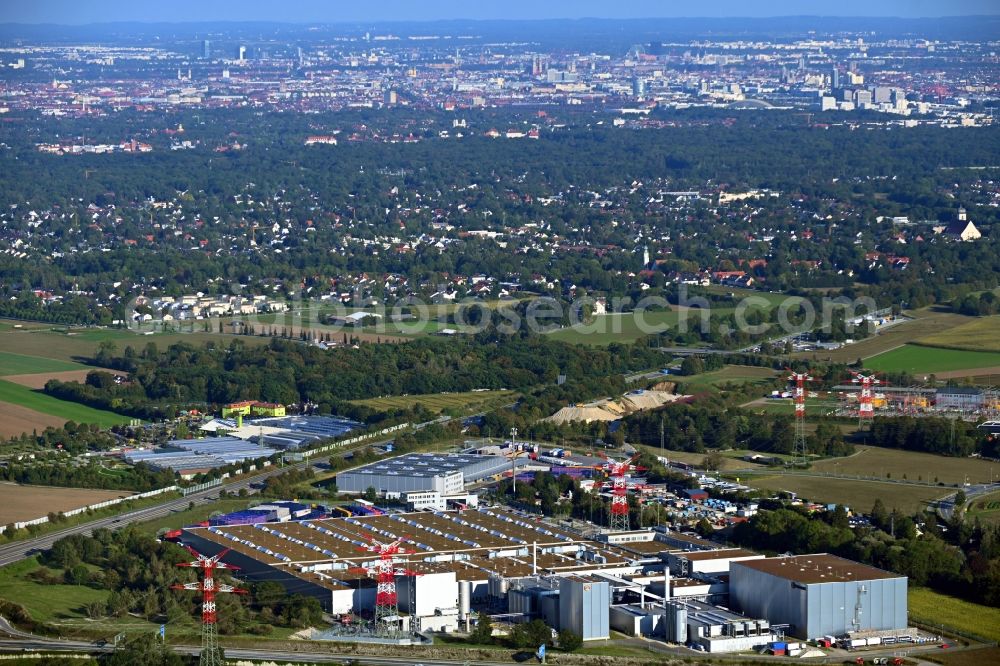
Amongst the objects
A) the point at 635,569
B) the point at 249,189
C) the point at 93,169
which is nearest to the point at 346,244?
the point at 249,189

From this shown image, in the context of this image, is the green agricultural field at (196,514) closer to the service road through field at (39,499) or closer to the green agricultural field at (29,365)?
the service road through field at (39,499)

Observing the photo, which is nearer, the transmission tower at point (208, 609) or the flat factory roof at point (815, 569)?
the transmission tower at point (208, 609)

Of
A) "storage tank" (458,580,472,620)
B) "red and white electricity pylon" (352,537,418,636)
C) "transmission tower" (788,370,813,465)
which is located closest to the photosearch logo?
"transmission tower" (788,370,813,465)

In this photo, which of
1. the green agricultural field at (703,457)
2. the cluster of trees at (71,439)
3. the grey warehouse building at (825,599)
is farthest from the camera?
the cluster of trees at (71,439)

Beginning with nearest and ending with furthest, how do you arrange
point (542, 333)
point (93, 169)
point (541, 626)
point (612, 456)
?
point (541, 626) → point (612, 456) → point (542, 333) → point (93, 169)

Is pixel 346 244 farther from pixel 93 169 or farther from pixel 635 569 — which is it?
pixel 635 569

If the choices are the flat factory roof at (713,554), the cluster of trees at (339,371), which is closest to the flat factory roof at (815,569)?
the flat factory roof at (713,554)
